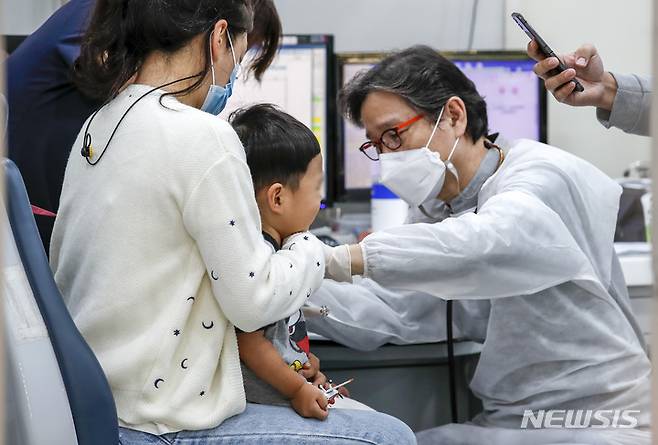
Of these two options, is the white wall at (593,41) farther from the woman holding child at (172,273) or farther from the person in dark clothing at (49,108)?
the woman holding child at (172,273)

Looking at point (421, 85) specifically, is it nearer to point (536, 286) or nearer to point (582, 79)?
point (582, 79)

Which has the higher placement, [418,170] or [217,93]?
[217,93]

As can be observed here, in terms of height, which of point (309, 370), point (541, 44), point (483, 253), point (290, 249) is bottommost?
point (309, 370)

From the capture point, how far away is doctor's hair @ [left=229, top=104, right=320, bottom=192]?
124cm

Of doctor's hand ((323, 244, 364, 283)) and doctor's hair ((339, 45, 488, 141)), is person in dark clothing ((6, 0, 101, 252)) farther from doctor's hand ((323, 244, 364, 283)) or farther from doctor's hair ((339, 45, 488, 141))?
doctor's hair ((339, 45, 488, 141))

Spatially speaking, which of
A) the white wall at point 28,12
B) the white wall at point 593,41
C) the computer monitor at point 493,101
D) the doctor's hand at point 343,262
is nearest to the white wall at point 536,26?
the white wall at point 593,41

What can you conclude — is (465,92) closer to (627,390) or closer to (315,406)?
(627,390)

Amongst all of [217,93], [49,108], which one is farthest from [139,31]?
[49,108]

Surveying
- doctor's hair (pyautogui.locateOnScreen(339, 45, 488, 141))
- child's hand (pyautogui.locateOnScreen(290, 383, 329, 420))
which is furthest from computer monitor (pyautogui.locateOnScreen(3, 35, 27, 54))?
child's hand (pyautogui.locateOnScreen(290, 383, 329, 420))

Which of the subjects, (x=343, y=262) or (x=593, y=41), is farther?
(x=593, y=41)

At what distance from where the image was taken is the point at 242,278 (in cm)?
96

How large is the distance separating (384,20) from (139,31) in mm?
1613

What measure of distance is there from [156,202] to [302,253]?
220 millimetres

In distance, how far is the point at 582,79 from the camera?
1.65 m
